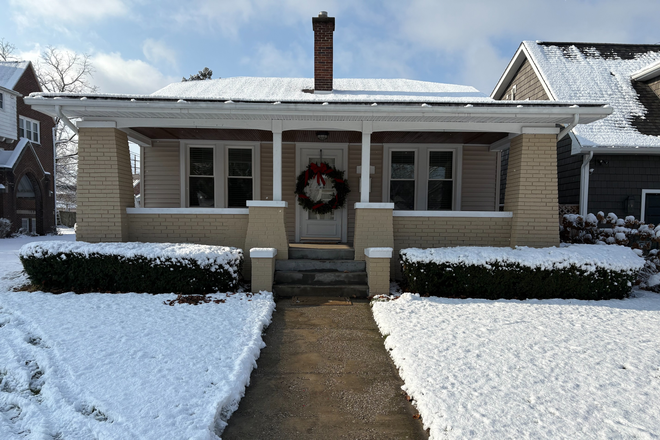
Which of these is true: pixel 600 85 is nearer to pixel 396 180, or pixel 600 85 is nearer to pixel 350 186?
pixel 396 180

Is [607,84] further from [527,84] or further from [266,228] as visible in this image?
[266,228]

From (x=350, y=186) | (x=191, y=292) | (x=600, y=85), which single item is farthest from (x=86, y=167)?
(x=600, y=85)

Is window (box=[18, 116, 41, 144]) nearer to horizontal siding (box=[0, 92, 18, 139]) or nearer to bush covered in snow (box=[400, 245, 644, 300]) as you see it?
horizontal siding (box=[0, 92, 18, 139])

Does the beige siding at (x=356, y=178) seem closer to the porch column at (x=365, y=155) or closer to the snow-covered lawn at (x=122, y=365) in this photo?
the porch column at (x=365, y=155)

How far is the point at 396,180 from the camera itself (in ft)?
Answer: 28.2

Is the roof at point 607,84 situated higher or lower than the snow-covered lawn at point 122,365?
higher

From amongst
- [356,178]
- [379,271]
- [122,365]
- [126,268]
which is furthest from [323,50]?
[122,365]

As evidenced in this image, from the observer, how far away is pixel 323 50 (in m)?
8.25

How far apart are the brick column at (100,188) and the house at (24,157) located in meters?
13.3

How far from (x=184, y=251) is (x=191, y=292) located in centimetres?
64

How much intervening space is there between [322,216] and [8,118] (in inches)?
670

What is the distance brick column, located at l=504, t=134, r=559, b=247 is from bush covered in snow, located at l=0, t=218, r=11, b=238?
749 inches

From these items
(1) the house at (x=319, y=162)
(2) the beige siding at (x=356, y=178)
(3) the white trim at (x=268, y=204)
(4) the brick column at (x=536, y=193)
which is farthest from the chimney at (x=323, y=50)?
(4) the brick column at (x=536, y=193)

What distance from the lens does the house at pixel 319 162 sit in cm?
592
